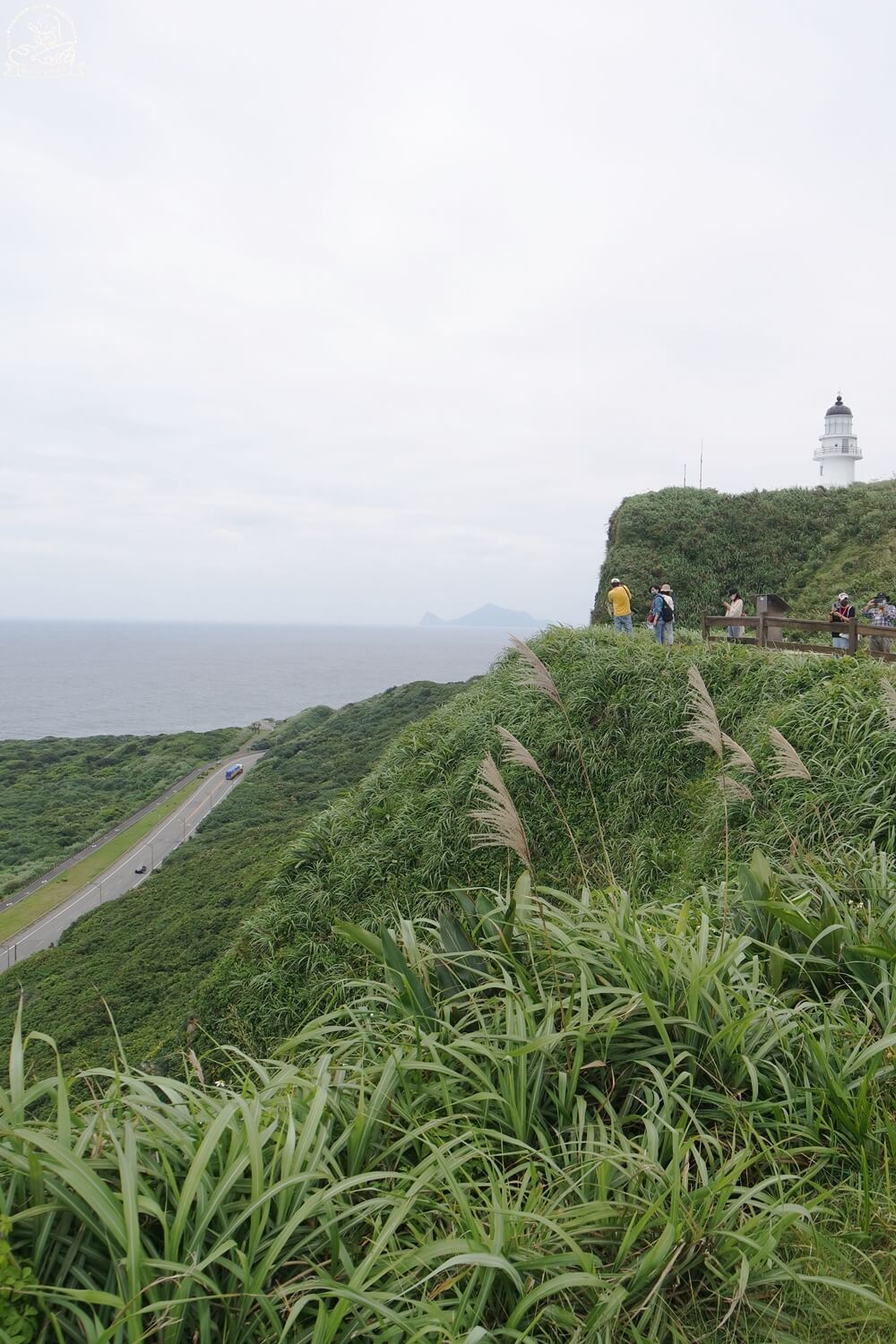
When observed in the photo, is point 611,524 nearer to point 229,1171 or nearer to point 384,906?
point 384,906

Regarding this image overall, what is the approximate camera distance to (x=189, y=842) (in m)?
35.7

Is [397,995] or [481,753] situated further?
[481,753]

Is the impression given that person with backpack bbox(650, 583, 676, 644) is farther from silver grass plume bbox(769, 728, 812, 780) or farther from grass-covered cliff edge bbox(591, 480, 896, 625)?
silver grass plume bbox(769, 728, 812, 780)

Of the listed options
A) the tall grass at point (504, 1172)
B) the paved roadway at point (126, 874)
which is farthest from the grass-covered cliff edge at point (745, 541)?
the paved roadway at point (126, 874)

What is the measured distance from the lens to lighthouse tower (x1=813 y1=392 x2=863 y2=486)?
30781 millimetres

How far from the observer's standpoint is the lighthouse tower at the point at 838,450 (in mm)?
30781

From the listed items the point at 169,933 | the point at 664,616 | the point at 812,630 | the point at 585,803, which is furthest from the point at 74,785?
the point at 812,630

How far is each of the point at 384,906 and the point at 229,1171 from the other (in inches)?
282

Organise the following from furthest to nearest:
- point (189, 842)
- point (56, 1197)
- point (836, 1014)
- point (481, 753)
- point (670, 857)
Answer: point (189, 842), point (481, 753), point (670, 857), point (836, 1014), point (56, 1197)

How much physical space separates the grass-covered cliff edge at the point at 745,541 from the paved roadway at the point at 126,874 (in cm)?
2582

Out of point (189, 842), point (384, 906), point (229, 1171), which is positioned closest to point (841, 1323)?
point (229, 1171)

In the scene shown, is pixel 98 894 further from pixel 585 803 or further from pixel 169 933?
pixel 585 803

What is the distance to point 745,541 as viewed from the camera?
79.8 feet

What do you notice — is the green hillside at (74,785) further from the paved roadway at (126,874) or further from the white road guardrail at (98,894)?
the white road guardrail at (98,894)
